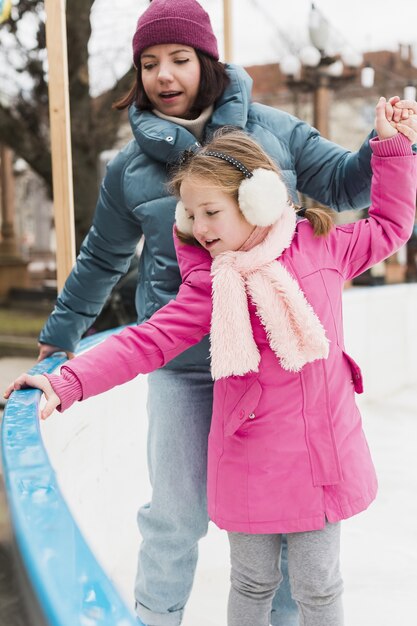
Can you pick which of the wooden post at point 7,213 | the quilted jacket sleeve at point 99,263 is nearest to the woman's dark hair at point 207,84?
the quilted jacket sleeve at point 99,263

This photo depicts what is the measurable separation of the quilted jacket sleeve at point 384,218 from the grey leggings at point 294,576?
52cm

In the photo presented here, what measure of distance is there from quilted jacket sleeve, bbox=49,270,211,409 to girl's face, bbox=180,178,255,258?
0.09 metres

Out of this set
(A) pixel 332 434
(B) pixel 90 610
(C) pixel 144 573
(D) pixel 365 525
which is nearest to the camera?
→ (B) pixel 90 610

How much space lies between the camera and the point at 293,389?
4.30 feet

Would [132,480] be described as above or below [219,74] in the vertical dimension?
below

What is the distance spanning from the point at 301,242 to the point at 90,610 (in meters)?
0.89

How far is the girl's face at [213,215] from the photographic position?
1299 millimetres

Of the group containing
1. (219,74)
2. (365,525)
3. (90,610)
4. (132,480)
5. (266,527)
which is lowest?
(365,525)

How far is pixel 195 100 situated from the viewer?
5.20 feet

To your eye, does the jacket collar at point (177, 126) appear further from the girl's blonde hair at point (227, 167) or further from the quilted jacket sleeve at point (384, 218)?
the quilted jacket sleeve at point (384, 218)

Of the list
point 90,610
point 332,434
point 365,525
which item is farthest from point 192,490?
point 365,525

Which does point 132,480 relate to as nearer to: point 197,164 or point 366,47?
point 197,164

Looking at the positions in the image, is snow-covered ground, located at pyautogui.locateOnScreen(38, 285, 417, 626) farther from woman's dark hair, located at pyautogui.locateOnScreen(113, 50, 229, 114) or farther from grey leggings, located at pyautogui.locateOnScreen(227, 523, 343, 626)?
woman's dark hair, located at pyautogui.locateOnScreen(113, 50, 229, 114)

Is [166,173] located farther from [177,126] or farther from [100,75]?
[100,75]
